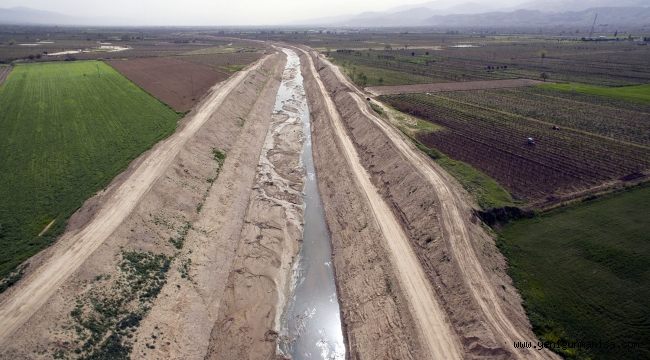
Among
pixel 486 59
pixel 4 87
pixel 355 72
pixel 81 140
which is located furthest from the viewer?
pixel 486 59

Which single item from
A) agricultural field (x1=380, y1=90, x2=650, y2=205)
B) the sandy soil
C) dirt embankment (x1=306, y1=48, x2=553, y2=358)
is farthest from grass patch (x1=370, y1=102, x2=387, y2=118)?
dirt embankment (x1=306, y1=48, x2=553, y2=358)

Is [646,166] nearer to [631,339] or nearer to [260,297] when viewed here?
[631,339]

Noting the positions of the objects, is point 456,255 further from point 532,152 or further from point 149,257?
point 532,152

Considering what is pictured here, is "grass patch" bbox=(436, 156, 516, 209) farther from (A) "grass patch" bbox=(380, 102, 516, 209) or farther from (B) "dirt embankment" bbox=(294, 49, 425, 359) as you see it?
(B) "dirt embankment" bbox=(294, 49, 425, 359)

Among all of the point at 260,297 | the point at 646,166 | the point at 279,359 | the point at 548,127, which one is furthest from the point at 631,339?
the point at 548,127

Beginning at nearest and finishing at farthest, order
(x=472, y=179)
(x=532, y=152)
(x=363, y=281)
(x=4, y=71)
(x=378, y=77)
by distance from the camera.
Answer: (x=363, y=281)
(x=472, y=179)
(x=532, y=152)
(x=4, y=71)
(x=378, y=77)

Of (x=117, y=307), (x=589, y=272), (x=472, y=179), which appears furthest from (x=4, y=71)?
(x=589, y=272)

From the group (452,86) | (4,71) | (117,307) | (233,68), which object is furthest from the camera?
(233,68)
